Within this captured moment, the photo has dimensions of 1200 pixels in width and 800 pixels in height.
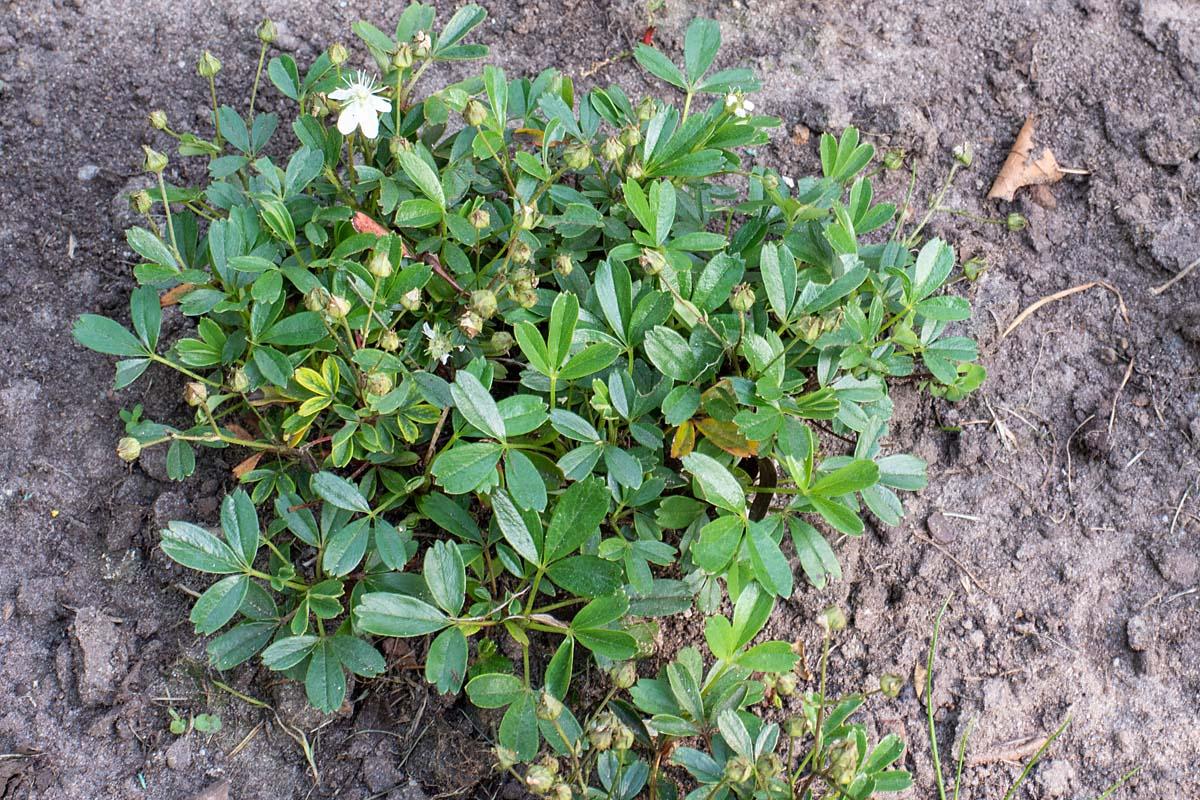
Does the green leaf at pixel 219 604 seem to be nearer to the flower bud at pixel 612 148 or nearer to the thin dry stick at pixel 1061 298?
the flower bud at pixel 612 148

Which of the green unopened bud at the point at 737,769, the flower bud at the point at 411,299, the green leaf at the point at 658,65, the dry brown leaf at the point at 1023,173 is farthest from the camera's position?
the dry brown leaf at the point at 1023,173

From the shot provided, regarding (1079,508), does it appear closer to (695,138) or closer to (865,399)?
(865,399)

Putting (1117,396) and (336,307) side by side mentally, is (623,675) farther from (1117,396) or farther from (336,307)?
(1117,396)

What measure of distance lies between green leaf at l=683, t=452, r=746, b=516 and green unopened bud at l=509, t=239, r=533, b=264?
421mm

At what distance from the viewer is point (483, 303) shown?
157 centimetres

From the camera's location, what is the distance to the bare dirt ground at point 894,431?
68.8 inches

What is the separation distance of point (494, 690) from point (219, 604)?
1.52ft

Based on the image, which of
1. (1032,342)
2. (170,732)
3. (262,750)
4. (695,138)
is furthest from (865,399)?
(170,732)

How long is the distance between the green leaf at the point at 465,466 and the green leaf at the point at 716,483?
300mm

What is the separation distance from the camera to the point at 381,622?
1.48m

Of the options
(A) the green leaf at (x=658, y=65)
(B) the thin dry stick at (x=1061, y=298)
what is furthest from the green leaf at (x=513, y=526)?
(B) the thin dry stick at (x=1061, y=298)

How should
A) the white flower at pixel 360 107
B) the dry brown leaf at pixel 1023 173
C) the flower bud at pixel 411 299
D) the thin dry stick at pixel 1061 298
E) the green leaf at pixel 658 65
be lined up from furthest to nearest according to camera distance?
the dry brown leaf at pixel 1023 173
the thin dry stick at pixel 1061 298
the green leaf at pixel 658 65
the white flower at pixel 360 107
the flower bud at pixel 411 299

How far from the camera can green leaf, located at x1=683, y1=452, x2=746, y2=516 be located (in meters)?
1.51

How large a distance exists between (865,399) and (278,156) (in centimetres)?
140
